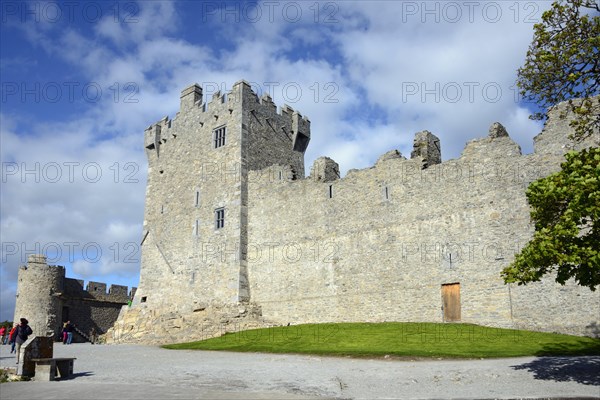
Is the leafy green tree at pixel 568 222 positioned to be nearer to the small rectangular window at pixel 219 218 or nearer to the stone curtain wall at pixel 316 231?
the stone curtain wall at pixel 316 231

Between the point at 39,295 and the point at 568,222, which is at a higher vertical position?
the point at 568,222

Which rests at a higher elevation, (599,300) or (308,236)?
(308,236)

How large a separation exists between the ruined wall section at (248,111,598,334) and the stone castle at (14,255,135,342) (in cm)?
1879

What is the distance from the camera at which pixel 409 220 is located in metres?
25.8

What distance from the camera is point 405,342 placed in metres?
19.5

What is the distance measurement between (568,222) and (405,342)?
949cm

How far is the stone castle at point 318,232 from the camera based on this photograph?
22.6m

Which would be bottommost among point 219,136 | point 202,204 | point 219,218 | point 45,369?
point 45,369

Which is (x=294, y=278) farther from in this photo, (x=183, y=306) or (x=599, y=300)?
(x=599, y=300)

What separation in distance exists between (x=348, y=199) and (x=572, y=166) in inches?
663

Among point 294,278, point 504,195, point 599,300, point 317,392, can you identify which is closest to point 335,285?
point 294,278

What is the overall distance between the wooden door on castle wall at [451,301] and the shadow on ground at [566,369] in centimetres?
753

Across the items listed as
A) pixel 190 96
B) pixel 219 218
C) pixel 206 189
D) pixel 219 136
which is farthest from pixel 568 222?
pixel 190 96

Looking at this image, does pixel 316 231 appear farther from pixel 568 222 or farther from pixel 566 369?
pixel 568 222
